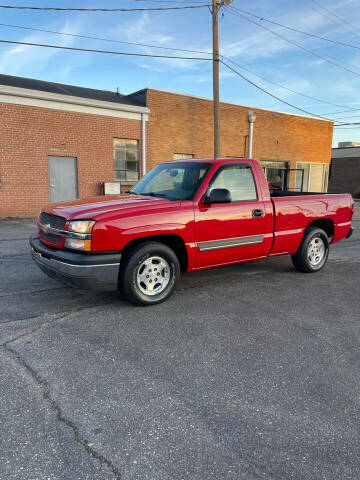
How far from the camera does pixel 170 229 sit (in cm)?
459

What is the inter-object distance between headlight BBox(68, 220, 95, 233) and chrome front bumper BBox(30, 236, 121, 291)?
0.28 m

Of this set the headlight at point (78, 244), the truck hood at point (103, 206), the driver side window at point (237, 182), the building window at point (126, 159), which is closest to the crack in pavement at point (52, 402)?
the headlight at point (78, 244)

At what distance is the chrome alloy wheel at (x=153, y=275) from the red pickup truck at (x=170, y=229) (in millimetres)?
13

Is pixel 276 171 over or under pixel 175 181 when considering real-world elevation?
over

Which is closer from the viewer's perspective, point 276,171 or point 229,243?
point 229,243

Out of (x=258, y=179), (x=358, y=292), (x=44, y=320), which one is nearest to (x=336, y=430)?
(x=44, y=320)

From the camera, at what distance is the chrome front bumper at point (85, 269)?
4.09m

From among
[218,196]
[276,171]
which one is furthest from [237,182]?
[276,171]

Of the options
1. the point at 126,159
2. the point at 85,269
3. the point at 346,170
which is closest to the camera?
the point at 85,269

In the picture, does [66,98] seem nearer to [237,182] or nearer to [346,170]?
[237,182]

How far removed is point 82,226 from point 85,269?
49cm

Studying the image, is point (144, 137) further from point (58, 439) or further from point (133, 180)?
point (58, 439)

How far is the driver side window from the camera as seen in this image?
5186 mm

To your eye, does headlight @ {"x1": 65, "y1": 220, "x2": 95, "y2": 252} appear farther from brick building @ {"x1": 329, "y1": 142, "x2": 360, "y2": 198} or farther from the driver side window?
brick building @ {"x1": 329, "y1": 142, "x2": 360, "y2": 198}
